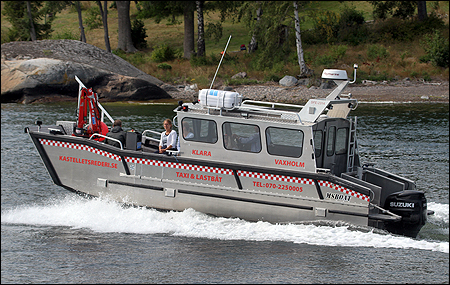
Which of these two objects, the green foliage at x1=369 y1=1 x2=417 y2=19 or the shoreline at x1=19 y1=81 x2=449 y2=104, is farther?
the green foliage at x1=369 y1=1 x2=417 y2=19

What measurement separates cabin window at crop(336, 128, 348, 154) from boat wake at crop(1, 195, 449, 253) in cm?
178

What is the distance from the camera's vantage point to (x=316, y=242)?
905 centimetres

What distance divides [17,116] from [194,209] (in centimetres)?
1702

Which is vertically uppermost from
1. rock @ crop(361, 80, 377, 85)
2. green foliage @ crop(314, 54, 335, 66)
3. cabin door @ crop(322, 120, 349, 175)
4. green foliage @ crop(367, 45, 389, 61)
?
green foliage @ crop(367, 45, 389, 61)

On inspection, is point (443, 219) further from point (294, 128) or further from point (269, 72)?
point (269, 72)

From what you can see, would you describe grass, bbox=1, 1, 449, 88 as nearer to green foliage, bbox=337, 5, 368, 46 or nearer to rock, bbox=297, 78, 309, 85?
rock, bbox=297, 78, 309, 85

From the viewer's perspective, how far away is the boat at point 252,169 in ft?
30.8

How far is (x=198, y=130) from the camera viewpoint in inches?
400

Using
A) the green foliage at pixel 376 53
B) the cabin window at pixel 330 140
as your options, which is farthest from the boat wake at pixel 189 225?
the green foliage at pixel 376 53

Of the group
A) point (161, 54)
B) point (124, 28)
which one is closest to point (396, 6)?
point (161, 54)

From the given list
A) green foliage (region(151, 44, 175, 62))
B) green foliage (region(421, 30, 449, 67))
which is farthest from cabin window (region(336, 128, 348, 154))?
green foliage (region(151, 44, 175, 62))

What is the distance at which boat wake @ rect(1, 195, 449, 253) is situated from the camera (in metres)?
9.10

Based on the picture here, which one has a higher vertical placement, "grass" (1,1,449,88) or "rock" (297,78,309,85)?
"grass" (1,1,449,88)

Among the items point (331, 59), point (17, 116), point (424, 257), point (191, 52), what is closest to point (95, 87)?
point (17, 116)
